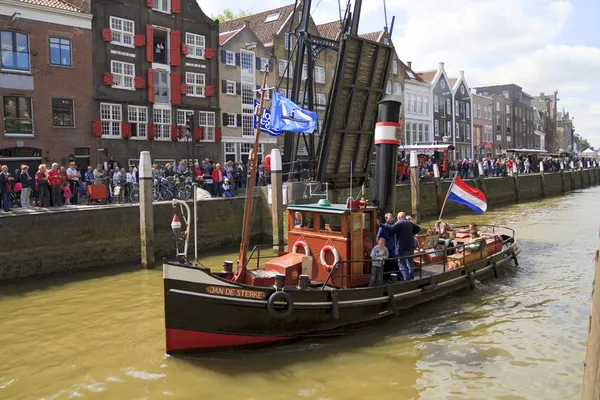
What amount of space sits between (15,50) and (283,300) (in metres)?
21.0

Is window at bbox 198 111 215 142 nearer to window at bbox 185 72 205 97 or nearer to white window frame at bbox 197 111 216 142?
white window frame at bbox 197 111 216 142

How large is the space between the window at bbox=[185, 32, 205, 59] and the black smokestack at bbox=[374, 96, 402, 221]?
20.3m

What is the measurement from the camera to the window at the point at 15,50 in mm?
24141

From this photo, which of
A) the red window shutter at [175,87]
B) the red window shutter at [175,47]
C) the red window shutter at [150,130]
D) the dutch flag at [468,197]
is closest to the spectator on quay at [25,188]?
the red window shutter at [150,130]

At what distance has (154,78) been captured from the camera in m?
29.9

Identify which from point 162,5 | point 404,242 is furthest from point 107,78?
point 404,242

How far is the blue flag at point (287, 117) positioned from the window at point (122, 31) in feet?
55.1

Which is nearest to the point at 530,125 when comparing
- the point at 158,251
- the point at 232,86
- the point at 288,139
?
the point at 232,86

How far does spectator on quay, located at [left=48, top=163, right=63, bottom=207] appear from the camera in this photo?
58.9 ft

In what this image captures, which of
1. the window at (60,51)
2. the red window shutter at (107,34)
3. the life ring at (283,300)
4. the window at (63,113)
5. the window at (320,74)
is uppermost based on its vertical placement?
the window at (320,74)

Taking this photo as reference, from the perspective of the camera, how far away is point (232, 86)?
3434 centimetres

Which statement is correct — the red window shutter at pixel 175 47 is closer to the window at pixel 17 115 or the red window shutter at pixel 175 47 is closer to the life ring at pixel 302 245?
the window at pixel 17 115

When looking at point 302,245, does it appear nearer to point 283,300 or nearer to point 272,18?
point 283,300

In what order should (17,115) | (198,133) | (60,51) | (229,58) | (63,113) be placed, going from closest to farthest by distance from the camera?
1. (17,115)
2. (60,51)
3. (63,113)
4. (198,133)
5. (229,58)
